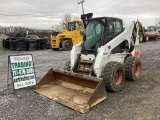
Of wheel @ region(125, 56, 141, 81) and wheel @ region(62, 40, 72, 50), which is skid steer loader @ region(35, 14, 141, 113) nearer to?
wheel @ region(125, 56, 141, 81)

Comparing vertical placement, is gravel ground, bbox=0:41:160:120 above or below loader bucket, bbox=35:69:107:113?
below

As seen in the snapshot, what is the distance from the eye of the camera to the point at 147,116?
4.38 m

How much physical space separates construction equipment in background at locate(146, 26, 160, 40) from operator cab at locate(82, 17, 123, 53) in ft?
75.1

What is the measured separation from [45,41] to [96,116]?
18.1m

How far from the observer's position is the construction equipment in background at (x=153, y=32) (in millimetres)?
28062

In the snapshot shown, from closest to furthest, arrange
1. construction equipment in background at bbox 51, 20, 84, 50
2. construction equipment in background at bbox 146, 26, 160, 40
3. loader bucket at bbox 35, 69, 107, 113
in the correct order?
loader bucket at bbox 35, 69, 107, 113 < construction equipment in background at bbox 51, 20, 84, 50 < construction equipment in background at bbox 146, 26, 160, 40

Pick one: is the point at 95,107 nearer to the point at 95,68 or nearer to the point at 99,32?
the point at 95,68

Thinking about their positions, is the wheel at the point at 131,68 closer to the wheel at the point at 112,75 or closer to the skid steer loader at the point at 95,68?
the skid steer loader at the point at 95,68

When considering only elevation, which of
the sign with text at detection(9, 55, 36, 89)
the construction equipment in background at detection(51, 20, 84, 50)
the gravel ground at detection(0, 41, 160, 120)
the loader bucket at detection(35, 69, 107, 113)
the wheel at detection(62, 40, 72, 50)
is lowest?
→ the gravel ground at detection(0, 41, 160, 120)

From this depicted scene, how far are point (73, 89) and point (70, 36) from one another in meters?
12.5

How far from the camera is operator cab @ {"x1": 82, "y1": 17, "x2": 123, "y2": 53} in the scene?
20.6 feet

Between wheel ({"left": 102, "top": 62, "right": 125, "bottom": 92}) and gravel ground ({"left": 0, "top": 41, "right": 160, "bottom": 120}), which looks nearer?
gravel ground ({"left": 0, "top": 41, "right": 160, "bottom": 120})

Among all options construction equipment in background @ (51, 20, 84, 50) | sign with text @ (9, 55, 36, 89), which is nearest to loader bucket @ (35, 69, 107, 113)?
sign with text @ (9, 55, 36, 89)

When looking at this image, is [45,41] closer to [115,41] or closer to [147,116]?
[115,41]
